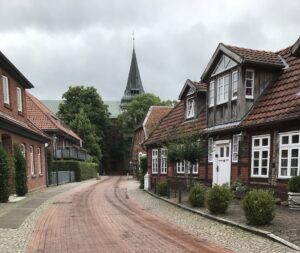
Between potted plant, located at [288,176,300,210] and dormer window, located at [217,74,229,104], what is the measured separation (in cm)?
626

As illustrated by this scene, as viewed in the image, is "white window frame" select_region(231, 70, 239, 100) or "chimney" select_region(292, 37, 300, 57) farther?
"white window frame" select_region(231, 70, 239, 100)

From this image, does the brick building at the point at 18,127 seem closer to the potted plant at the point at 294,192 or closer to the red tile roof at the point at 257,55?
the red tile roof at the point at 257,55

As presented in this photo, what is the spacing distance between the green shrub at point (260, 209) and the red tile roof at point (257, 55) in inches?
301

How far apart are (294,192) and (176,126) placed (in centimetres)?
1212

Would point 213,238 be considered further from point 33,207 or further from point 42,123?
point 42,123

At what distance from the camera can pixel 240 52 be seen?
16844 millimetres

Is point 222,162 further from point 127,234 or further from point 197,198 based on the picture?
Result: point 127,234

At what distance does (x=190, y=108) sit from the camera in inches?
911

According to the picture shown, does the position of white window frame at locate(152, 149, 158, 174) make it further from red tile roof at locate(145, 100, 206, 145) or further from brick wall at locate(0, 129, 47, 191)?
brick wall at locate(0, 129, 47, 191)

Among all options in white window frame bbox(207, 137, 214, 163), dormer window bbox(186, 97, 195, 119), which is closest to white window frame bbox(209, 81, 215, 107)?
white window frame bbox(207, 137, 214, 163)

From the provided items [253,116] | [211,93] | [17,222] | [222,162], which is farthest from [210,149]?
[17,222]

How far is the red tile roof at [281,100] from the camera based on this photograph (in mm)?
13758

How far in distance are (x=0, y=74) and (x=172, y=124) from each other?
435 inches

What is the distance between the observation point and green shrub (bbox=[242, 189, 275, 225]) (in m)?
9.91
